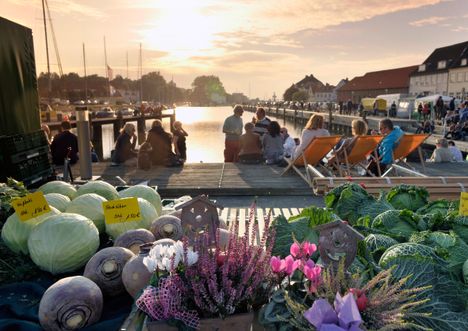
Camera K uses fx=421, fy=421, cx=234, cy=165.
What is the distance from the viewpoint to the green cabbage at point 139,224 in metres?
2.91

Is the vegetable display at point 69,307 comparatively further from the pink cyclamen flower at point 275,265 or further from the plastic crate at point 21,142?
the plastic crate at point 21,142

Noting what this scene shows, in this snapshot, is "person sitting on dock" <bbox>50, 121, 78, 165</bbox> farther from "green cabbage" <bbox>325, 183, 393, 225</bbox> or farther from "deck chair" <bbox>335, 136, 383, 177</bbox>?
"green cabbage" <bbox>325, 183, 393, 225</bbox>

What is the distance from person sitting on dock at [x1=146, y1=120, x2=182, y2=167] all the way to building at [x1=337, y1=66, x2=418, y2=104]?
243 feet

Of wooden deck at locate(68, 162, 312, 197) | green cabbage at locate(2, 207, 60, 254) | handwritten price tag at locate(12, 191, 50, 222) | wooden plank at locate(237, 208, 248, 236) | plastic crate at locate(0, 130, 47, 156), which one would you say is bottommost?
wooden deck at locate(68, 162, 312, 197)

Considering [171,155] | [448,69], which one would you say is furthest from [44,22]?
[448,69]

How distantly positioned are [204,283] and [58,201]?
1.99 meters

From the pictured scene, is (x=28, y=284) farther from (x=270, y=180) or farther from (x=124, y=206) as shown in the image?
(x=270, y=180)

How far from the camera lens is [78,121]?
6.83m

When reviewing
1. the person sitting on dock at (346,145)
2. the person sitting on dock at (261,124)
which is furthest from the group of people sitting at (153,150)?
the person sitting on dock at (346,145)

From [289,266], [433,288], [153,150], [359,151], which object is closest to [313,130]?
[359,151]

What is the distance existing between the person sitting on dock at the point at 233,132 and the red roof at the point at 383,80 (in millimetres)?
72818

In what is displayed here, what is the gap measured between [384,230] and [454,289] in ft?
2.78

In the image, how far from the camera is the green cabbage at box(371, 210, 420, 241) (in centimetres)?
273

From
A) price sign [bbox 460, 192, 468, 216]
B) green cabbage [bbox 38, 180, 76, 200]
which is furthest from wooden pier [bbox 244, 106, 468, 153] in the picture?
green cabbage [bbox 38, 180, 76, 200]
